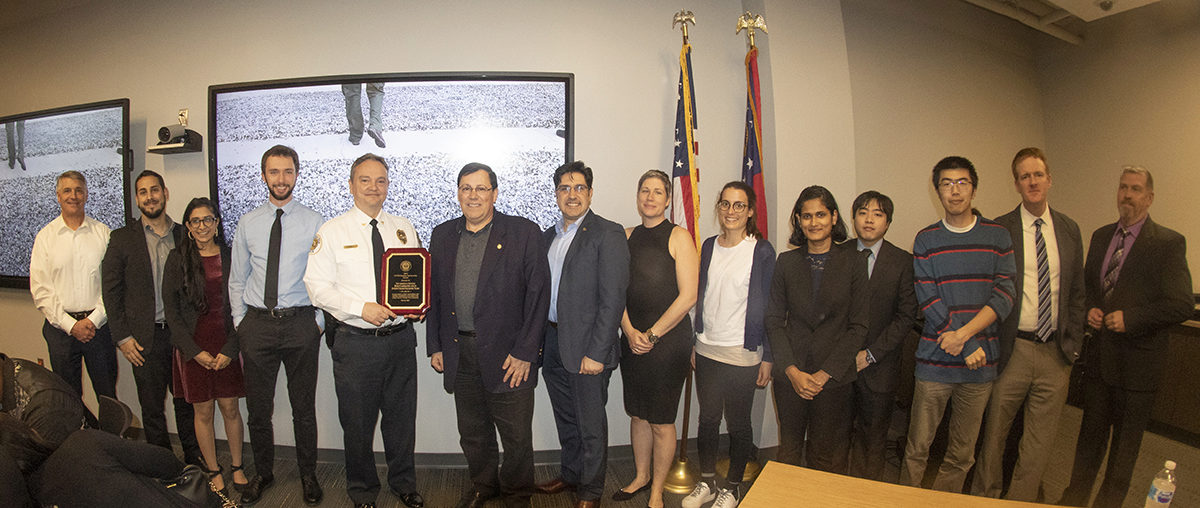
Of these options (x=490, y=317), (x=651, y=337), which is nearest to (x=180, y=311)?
(x=490, y=317)

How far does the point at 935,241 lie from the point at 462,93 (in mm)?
2757

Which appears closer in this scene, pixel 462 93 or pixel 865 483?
pixel 865 483

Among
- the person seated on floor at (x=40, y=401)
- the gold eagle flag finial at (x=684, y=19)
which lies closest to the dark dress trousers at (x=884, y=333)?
the gold eagle flag finial at (x=684, y=19)

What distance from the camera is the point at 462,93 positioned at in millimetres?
2883

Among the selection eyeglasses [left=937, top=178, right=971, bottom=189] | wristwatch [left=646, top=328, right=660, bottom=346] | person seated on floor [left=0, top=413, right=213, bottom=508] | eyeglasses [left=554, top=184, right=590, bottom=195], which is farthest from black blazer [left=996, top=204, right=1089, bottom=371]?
person seated on floor [left=0, top=413, right=213, bottom=508]

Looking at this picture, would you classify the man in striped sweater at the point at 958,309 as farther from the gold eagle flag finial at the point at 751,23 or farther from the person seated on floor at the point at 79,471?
the person seated on floor at the point at 79,471

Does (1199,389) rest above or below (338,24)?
below

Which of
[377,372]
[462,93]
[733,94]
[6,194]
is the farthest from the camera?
[6,194]

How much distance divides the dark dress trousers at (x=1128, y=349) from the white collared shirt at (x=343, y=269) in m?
3.60

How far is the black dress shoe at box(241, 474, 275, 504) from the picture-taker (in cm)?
250

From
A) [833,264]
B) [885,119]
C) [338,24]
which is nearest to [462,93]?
[338,24]

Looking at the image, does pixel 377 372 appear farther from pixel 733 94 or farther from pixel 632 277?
pixel 733 94

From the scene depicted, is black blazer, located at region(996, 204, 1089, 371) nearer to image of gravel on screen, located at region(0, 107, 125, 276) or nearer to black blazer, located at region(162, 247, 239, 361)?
black blazer, located at region(162, 247, 239, 361)

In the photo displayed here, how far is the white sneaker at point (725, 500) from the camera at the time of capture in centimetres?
231
